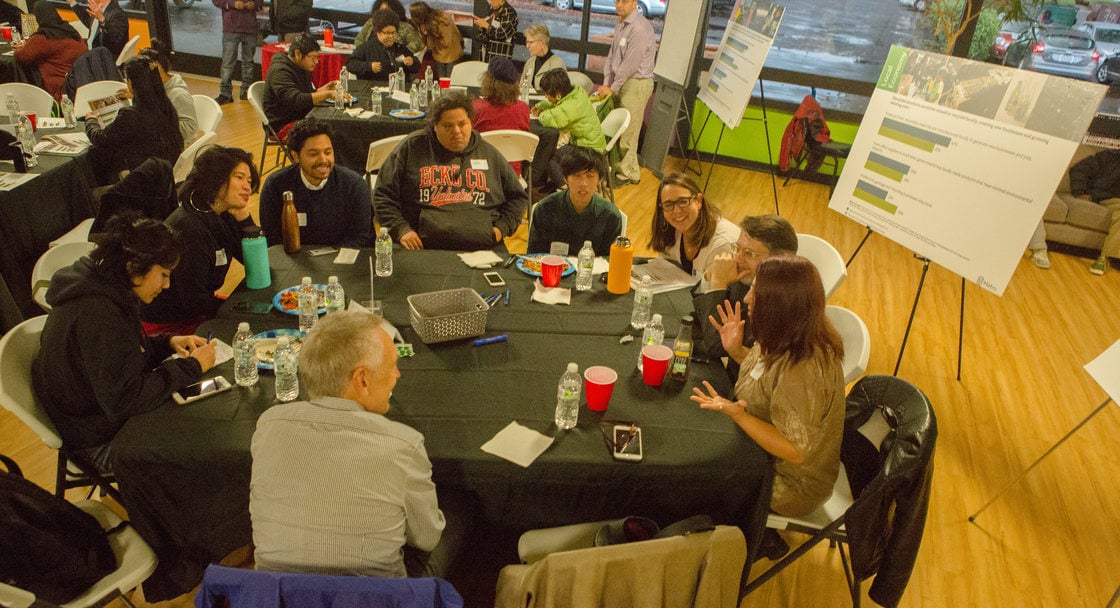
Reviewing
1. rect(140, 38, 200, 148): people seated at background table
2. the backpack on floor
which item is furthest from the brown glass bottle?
rect(140, 38, 200, 148): people seated at background table

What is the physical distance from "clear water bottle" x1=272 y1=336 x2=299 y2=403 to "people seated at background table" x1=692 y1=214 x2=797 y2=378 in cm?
135

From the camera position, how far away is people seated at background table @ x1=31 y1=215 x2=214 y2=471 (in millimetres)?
2029

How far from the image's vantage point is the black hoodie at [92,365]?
2025 mm

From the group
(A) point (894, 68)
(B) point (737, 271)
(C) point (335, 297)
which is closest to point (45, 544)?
(C) point (335, 297)

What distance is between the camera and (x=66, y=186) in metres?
4.04

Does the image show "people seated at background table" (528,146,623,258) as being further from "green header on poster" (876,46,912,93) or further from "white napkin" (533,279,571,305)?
"green header on poster" (876,46,912,93)

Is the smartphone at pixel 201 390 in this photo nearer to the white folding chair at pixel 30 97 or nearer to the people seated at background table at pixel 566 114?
the people seated at background table at pixel 566 114

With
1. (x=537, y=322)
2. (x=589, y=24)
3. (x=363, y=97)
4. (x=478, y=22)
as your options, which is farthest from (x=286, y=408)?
(x=589, y=24)

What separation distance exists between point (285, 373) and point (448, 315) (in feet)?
1.81

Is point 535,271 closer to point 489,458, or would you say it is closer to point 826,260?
point 489,458

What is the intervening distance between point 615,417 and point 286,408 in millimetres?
950

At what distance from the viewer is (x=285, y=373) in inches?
83.4

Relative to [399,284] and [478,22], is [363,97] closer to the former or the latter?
[478,22]

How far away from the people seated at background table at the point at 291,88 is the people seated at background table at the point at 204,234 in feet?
8.42
